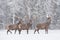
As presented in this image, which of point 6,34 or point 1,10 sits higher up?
point 1,10

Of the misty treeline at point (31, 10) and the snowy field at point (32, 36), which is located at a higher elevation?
Answer: the misty treeline at point (31, 10)

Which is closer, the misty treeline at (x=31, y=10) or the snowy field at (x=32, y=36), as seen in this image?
the snowy field at (x=32, y=36)

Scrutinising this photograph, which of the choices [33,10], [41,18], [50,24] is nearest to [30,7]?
[33,10]

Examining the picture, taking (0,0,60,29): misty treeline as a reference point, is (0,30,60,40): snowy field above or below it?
below

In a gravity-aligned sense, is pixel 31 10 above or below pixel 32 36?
above

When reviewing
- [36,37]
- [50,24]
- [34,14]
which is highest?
[34,14]

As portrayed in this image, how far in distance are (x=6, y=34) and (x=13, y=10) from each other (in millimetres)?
455

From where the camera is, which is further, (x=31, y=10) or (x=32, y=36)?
(x=31, y=10)

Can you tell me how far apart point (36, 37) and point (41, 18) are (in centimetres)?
41

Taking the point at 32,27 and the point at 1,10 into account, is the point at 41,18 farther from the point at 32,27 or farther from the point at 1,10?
the point at 1,10

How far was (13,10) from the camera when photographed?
10.0 ft

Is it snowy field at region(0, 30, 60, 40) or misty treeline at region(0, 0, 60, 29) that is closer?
snowy field at region(0, 30, 60, 40)

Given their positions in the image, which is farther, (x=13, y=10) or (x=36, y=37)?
(x=13, y=10)

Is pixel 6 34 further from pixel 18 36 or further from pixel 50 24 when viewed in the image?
pixel 50 24
